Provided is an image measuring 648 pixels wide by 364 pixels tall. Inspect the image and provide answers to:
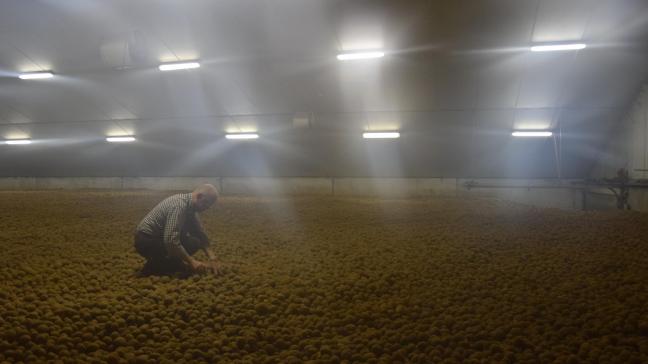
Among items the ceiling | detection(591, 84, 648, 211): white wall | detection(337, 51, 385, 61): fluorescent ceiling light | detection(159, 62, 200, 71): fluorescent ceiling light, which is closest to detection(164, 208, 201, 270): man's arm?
the ceiling

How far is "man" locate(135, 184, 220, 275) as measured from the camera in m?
4.16

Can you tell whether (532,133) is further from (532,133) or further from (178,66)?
(178,66)

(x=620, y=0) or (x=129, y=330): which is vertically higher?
(x=620, y=0)

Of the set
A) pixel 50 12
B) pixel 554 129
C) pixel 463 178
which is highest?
pixel 50 12

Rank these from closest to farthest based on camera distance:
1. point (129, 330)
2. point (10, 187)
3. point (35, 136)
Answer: point (129, 330) → point (35, 136) → point (10, 187)

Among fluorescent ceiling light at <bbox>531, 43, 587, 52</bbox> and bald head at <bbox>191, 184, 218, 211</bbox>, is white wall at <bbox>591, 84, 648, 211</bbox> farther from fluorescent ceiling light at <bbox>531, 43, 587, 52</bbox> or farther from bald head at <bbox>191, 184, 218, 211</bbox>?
bald head at <bbox>191, 184, 218, 211</bbox>

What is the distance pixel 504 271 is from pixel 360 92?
10.1 meters

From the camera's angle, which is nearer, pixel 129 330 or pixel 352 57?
pixel 129 330

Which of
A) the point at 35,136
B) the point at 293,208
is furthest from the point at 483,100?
the point at 35,136

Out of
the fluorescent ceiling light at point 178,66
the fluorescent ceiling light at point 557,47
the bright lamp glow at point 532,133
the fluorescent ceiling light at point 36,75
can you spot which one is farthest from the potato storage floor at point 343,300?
the fluorescent ceiling light at point 36,75

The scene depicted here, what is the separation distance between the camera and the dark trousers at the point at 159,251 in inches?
173

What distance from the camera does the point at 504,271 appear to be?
4.70 meters

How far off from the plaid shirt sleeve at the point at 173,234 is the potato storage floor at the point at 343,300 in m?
0.32

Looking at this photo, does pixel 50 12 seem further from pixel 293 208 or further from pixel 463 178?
pixel 463 178
